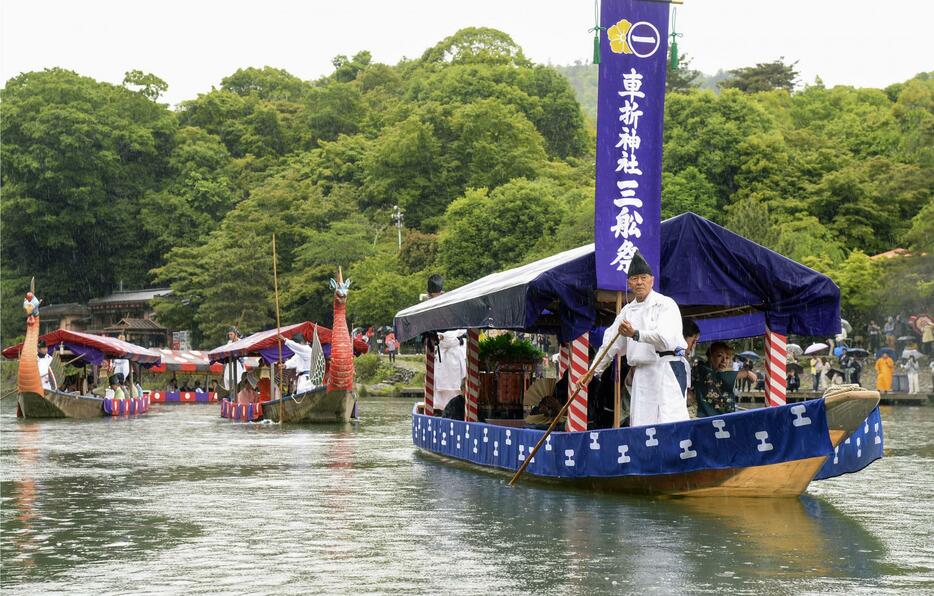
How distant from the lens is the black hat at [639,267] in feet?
43.7

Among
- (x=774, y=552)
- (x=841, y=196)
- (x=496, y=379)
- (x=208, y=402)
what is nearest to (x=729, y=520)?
(x=774, y=552)

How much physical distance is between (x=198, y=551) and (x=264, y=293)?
201 ft

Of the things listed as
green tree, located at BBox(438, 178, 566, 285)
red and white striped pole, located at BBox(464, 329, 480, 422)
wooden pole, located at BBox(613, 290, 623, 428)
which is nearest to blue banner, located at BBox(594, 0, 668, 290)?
wooden pole, located at BBox(613, 290, 623, 428)

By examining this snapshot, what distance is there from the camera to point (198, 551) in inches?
402

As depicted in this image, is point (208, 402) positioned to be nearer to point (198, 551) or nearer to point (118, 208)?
point (118, 208)

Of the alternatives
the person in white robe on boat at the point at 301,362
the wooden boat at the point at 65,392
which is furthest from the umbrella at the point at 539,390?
the wooden boat at the point at 65,392

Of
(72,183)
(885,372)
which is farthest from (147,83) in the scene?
(885,372)

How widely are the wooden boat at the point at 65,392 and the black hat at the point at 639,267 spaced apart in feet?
77.4

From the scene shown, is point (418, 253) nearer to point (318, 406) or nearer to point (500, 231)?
point (500, 231)

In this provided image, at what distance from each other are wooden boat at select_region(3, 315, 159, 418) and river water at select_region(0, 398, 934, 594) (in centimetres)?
1588

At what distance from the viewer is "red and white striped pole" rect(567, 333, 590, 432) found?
14.8 meters

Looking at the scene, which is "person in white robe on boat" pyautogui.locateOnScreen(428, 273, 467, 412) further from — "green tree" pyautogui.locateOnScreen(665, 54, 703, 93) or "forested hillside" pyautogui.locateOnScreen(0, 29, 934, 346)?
"green tree" pyautogui.locateOnScreen(665, 54, 703, 93)

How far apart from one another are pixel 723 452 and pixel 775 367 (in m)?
3.27

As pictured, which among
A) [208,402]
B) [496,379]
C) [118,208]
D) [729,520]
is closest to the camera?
[729,520]
